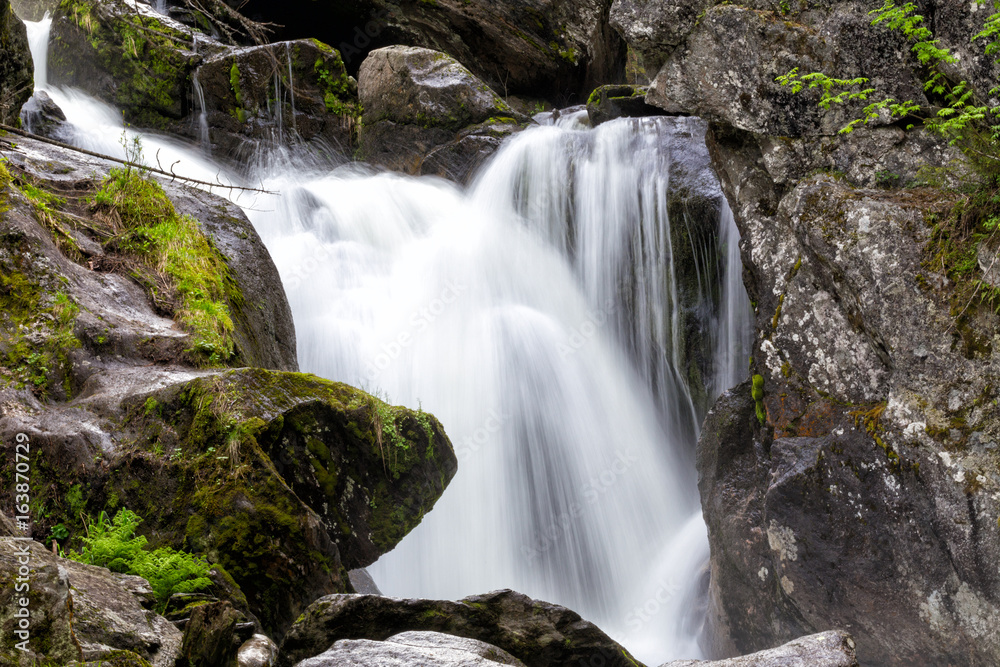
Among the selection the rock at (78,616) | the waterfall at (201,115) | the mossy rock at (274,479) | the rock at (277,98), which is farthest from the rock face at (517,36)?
the rock at (78,616)

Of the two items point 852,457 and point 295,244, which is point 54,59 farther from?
point 852,457

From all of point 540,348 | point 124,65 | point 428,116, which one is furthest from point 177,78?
point 540,348

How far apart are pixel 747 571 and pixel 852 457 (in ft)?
4.27

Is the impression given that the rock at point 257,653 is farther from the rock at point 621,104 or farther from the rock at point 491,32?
the rock at point 491,32

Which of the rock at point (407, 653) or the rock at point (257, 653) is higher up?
the rock at point (407, 653)

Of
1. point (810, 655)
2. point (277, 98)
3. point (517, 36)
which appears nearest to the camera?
point (810, 655)

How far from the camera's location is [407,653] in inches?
97.2

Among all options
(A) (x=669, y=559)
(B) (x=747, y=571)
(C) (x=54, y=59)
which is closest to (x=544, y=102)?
(C) (x=54, y=59)
